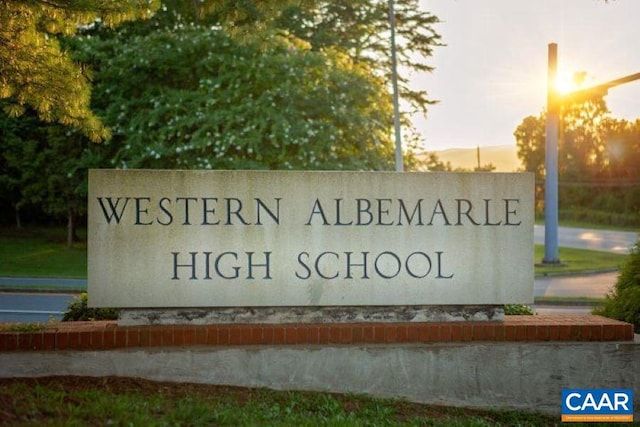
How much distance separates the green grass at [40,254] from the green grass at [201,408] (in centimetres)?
1692

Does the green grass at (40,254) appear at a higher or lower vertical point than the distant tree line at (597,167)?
lower

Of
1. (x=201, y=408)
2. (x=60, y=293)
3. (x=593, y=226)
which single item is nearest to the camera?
(x=201, y=408)

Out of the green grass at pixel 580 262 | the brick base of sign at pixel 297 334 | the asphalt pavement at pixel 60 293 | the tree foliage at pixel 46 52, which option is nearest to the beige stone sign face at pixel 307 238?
the brick base of sign at pixel 297 334

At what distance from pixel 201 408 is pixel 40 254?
25.1 metres

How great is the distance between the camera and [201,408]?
209 inches

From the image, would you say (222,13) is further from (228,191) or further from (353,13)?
(353,13)

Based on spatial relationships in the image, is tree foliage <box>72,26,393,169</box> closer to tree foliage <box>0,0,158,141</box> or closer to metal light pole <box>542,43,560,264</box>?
metal light pole <box>542,43,560,264</box>

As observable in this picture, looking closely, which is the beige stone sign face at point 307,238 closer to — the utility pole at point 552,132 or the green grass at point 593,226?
the utility pole at point 552,132

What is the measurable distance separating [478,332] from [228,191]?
246 cm

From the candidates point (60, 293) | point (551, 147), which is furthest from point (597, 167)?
point (60, 293)

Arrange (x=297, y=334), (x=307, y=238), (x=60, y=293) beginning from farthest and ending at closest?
(x=60, y=293) < (x=307, y=238) < (x=297, y=334)

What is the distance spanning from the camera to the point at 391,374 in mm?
6461

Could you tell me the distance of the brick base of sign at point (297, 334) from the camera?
6.38 meters

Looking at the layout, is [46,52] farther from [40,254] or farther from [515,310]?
[40,254]
